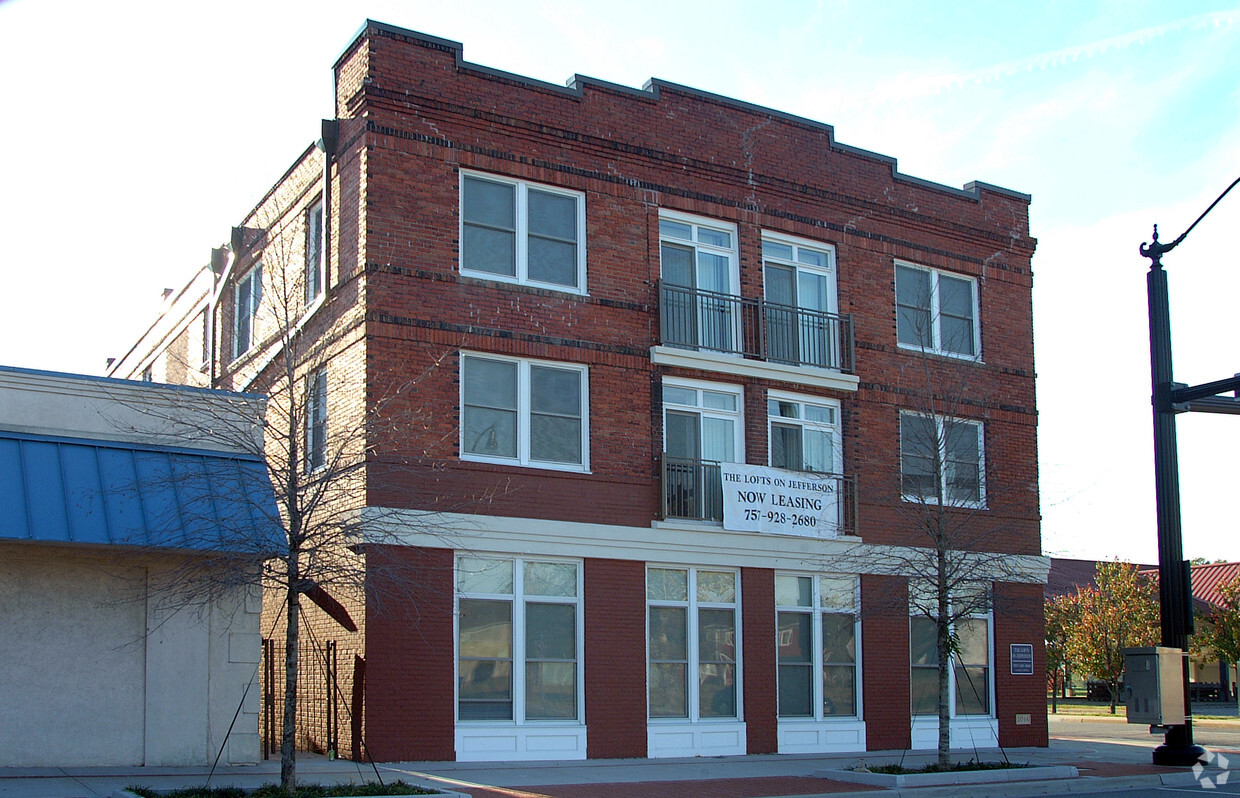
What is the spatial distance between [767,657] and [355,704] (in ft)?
22.5

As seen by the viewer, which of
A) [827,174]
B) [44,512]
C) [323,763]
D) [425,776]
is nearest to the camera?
[44,512]

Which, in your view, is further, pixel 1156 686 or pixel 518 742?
pixel 1156 686

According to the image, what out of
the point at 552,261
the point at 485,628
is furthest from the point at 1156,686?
the point at 552,261

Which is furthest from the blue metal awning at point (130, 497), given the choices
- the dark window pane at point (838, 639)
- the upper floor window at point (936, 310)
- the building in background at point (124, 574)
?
the upper floor window at point (936, 310)

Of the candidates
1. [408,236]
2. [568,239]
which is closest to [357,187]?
[408,236]

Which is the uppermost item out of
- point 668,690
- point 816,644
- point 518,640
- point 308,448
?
point 308,448

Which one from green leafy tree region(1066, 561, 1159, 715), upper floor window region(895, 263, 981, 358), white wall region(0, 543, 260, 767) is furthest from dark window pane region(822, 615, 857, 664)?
green leafy tree region(1066, 561, 1159, 715)

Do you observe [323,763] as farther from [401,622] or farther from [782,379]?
[782,379]

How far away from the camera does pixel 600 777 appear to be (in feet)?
54.0

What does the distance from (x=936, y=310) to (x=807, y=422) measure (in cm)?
412

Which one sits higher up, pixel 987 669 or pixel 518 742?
pixel 987 669

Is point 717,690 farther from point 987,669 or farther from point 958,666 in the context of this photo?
point 987,669

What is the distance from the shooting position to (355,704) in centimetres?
1709

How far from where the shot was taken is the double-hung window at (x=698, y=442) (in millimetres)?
20031
